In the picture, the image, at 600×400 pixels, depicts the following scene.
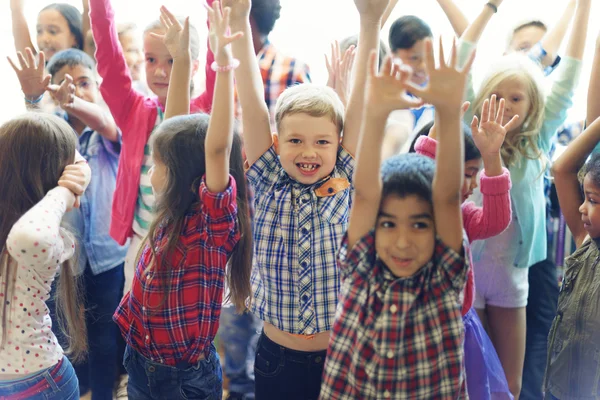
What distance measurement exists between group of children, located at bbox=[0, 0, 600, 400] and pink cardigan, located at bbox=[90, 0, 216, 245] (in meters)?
0.03

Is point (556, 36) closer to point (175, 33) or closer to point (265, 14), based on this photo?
point (265, 14)

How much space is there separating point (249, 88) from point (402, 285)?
549 millimetres

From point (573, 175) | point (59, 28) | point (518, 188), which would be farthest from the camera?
point (59, 28)

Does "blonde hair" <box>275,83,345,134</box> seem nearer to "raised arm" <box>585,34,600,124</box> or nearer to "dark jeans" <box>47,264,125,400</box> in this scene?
"raised arm" <box>585,34,600,124</box>

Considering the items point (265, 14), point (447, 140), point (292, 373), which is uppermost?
point (265, 14)

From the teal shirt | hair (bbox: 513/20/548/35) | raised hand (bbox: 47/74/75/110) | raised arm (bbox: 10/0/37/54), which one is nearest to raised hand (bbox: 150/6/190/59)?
raised hand (bbox: 47/74/75/110)

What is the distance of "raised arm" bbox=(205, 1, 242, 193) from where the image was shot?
1118 millimetres

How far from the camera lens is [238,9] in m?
→ 1.23

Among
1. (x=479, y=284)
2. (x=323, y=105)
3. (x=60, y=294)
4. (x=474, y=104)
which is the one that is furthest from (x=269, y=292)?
(x=474, y=104)

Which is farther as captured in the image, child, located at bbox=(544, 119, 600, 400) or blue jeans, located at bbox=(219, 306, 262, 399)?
blue jeans, located at bbox=(219, 306, 262, 399)

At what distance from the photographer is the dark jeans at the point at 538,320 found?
1776 mm

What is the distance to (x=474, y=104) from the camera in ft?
5.46

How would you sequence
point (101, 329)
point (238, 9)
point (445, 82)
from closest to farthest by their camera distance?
1. point (445, 82)
2. point (238, 9)
3. point (101, 329)

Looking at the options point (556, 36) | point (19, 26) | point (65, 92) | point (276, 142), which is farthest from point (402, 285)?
point (19, 26)
